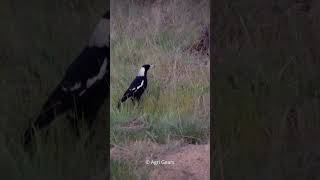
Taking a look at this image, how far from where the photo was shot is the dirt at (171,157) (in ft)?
4.79

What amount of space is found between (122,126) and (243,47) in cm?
Answer: 43

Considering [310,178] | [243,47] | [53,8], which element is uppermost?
[53,8]

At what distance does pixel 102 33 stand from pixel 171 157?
1.34 ft

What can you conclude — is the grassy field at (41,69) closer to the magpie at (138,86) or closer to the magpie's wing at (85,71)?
the magpie's wing at (85,71)

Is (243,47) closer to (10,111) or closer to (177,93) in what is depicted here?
(177,93)

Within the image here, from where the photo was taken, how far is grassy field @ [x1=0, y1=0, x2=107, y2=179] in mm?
1554

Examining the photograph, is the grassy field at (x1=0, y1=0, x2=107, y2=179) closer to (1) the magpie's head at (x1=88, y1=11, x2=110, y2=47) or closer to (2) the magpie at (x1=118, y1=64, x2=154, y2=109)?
(1) the magpie's head at (x1=88, y1=11, x2=110, y2=47)

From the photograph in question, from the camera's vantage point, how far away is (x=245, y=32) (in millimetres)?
1560

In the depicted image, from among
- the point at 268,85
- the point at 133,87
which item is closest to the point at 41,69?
the point at 133,87

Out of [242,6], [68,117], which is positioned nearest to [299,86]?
[242,6]

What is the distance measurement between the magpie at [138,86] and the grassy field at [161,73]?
0.01 m

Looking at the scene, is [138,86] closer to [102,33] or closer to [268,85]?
[102,33]

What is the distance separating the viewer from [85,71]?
1.54 m

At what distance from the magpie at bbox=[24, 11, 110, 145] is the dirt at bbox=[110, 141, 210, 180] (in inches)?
6.7
